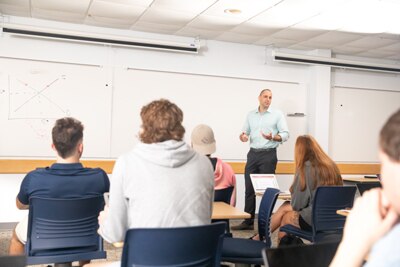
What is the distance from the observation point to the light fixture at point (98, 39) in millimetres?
5203

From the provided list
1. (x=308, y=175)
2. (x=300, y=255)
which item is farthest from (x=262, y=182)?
(x=300, y=255)

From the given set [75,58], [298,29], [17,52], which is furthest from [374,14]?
[17,52]

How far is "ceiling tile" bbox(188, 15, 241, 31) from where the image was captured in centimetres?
520

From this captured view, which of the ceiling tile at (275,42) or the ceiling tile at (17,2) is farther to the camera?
the ceiling tile at (275,42)

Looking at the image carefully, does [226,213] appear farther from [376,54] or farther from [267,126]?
[376,54]

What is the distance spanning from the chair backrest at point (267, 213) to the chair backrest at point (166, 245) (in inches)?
49.8

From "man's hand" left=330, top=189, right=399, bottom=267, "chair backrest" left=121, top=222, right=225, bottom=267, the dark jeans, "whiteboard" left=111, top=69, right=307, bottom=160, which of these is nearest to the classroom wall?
"whiteboard" left=111, top=69, right=307, bottom=160

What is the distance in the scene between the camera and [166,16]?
5156mm

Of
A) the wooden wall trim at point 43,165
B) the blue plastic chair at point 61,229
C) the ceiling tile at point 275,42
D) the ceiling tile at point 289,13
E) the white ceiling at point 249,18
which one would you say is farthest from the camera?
the ceiling tile at point 275,42

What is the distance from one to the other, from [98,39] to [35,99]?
1.15 m

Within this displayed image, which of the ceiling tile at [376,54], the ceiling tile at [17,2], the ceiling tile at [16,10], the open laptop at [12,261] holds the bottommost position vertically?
the open laptop at [12,261]

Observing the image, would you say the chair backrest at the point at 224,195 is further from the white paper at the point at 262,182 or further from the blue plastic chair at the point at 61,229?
the blue plastic chair at the point at 61,229

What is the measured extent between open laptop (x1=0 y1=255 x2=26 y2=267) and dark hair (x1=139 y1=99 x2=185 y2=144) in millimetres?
864

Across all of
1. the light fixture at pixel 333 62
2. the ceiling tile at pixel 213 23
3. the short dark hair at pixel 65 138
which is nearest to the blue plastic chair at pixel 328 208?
the short dark hair at pixel 65 138
